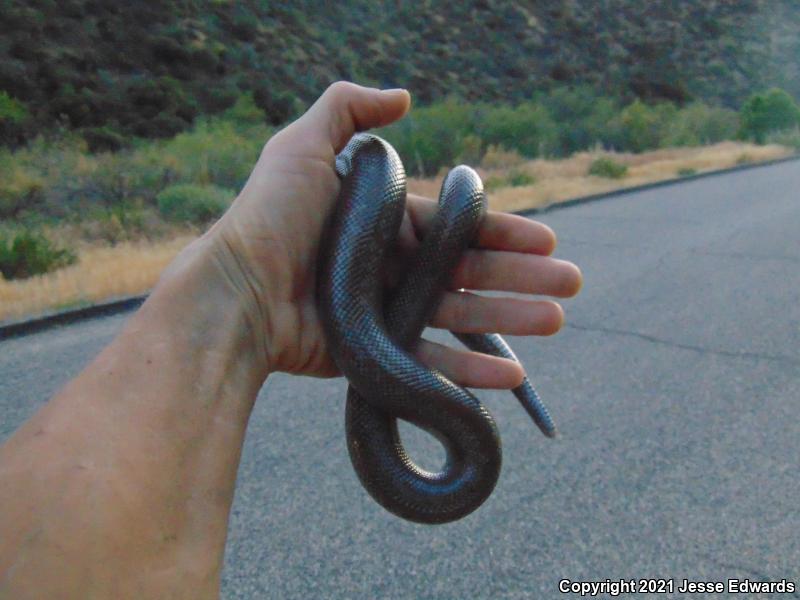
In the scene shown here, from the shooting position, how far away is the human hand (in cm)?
251

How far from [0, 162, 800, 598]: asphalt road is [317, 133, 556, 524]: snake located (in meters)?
1.18

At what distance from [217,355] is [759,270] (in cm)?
807

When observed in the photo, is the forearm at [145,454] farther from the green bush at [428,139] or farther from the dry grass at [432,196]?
the green bush at [428,139]

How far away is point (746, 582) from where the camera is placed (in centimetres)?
353

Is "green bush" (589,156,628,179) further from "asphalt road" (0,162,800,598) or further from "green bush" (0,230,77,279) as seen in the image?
"green bush" (0,230,77,279)

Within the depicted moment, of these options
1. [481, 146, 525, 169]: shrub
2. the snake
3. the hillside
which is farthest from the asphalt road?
the hillside

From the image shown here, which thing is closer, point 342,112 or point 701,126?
point 342,112

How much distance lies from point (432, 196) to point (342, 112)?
10489 mm

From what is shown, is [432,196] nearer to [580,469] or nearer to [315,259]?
[580,469]

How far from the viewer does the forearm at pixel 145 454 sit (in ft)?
5.17

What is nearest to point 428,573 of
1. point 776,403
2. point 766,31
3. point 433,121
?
point 776,403

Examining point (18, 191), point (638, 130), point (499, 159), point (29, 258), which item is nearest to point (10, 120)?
point (18, 191)

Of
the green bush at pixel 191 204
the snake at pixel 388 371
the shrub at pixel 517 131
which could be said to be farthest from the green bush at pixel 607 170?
the snake at pixel 388 371

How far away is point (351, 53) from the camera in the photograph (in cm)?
3012
